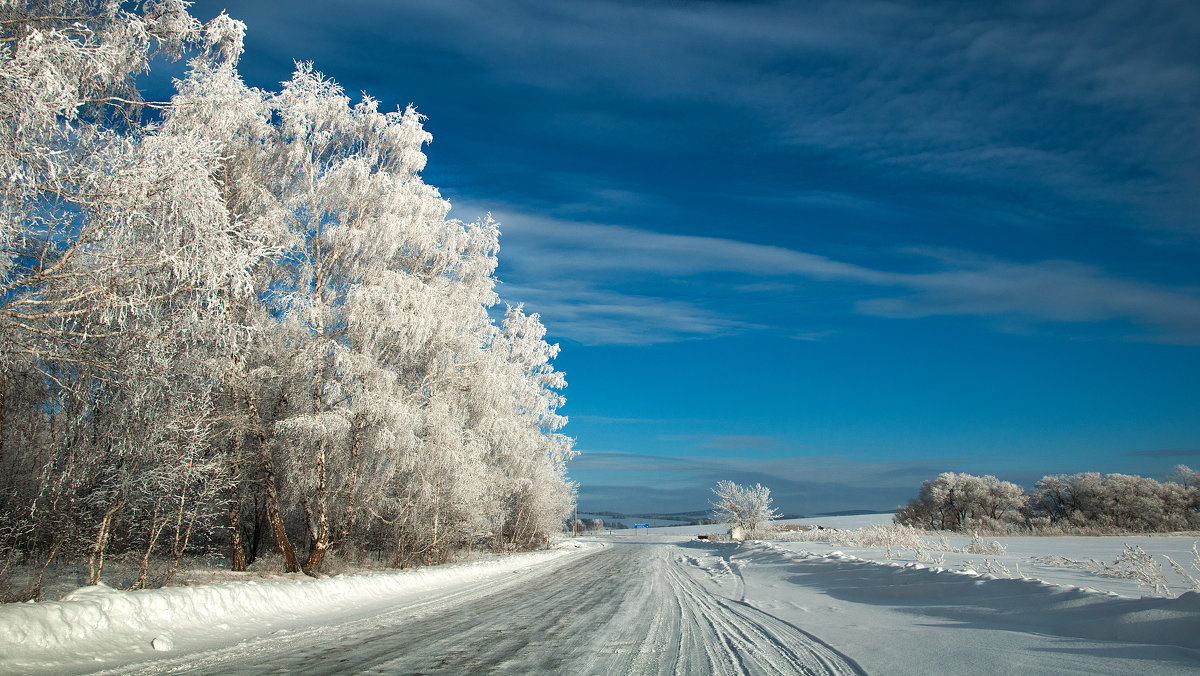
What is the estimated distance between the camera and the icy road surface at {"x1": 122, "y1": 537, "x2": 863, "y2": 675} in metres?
5.71

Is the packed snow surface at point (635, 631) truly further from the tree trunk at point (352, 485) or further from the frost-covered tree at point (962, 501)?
the frost-covered tree at point (962, 501)

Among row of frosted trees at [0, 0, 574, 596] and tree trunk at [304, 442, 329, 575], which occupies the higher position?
row of frosted trees at [0, 0, 574, 596]

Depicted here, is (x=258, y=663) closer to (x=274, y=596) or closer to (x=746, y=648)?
(x=274, y=596)

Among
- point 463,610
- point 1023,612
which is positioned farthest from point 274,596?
point 1023,612

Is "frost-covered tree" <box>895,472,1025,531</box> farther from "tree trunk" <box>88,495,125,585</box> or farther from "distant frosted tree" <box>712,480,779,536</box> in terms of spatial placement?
"tree trunk" <box>88,495,125,585</box>

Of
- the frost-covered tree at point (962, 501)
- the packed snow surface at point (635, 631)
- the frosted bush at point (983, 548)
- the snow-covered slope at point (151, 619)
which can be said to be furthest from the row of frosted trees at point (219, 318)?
the frost-covered tree at point (962, 501)

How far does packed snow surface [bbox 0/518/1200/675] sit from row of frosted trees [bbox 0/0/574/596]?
73.3 inches

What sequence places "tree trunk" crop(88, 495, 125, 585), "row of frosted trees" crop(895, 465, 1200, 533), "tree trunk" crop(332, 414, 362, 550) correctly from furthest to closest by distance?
"row of frosted trees" crop(895, 465, 1200, 533) → "tree trunk" crop(332, 414, 362, 550) → "tree trunk" crop(88, 495, 125, 585)

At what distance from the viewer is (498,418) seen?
75.6 feet

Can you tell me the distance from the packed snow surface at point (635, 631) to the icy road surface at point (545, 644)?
3cm

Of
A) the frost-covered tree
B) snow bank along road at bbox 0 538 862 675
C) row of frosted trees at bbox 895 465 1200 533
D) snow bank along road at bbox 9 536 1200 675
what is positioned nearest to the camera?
snow bank along road at bbox 9 536 1200 675

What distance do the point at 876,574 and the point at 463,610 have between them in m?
8.28

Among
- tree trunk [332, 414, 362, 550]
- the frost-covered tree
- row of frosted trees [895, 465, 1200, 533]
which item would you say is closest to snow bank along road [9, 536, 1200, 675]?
tree trunk [332, 414, 362, 550]

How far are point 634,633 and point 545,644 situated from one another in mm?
1370
